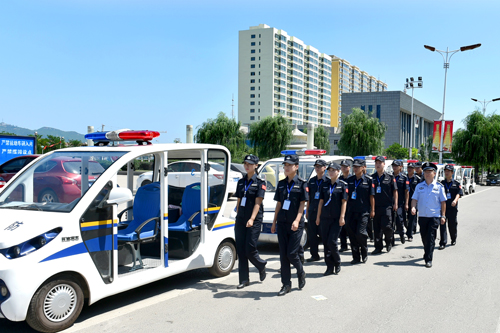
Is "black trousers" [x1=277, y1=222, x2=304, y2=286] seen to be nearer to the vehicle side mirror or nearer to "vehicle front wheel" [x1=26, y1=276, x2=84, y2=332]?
the vehicle side mirror

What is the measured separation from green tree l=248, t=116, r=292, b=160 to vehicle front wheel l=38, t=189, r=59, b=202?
145 ft

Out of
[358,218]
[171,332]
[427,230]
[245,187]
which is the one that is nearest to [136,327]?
[171,332]

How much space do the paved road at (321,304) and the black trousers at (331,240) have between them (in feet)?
0.89

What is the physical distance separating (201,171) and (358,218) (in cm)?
315

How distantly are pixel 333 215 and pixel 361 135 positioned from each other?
38506mm

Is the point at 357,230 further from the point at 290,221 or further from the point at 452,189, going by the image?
the point at 452,189

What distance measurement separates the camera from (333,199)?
6.98 metres

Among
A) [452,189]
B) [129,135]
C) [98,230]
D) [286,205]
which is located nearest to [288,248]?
[286,205]

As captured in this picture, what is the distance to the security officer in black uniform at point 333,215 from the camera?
693 centimetres

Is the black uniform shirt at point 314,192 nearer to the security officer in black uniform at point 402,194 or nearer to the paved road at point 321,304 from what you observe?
the paved road at point 321,304

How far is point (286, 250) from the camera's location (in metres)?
5.90

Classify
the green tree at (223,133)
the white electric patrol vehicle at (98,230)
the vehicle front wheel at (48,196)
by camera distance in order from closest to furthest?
1. the white electric patrol vehicle at (98,230)
2. the vehicle front wheel at (48,196)
3. the green tree at (223,133)

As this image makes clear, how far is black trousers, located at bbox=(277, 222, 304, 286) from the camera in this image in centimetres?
585

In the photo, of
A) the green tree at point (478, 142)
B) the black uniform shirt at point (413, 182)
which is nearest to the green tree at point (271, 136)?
the green tree at point (478, 142)
